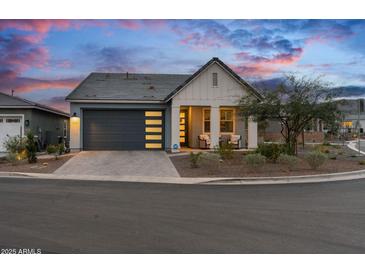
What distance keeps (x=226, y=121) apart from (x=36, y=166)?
40.2 feet

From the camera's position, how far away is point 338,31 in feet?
54.0

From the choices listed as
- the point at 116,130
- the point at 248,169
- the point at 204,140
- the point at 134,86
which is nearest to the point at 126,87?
the point at 134,86

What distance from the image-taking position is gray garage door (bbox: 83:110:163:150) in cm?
2048

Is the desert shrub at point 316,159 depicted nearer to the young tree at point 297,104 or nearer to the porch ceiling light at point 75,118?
the young tree at point 297,104

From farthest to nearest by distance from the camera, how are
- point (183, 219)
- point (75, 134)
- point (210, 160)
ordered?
point (75, 134) → point (210, 160) → point (183, 219)

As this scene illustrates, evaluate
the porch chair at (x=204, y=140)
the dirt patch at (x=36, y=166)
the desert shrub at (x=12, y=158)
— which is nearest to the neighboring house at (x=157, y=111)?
the porch chair at (x=204, y=140)

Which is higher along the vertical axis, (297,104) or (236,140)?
(297,104)

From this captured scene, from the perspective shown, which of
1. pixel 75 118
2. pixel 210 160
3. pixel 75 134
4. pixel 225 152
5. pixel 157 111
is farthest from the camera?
pixel 157 111

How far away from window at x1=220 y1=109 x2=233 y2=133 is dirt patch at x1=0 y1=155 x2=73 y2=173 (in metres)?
10.2

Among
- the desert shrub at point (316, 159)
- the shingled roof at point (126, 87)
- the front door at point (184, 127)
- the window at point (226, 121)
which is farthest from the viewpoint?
the front door at point (184, 127)

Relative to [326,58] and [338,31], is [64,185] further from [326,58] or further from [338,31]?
[326,58]

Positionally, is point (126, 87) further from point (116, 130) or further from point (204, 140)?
point (204, 140)

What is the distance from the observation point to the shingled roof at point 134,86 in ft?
63.0

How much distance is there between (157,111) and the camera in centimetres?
2097
